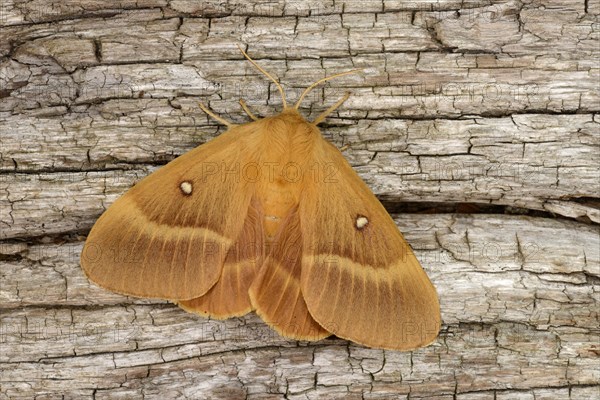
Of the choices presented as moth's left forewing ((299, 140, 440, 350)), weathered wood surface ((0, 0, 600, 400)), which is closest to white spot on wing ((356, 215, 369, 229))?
moth's left forewing ((299, 140, 440, 350))

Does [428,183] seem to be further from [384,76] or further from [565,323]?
[565,323]

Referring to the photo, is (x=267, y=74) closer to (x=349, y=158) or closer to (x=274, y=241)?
(x=349, y=158)

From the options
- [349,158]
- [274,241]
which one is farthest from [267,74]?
[274,241]

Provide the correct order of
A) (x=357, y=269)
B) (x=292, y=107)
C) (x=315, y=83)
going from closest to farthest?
(x=357, y=269) → (x=315, y=83) → (x=292, y=107)

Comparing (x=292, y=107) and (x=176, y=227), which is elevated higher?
(x=292, y=107)

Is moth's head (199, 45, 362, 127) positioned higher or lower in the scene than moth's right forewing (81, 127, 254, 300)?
higher

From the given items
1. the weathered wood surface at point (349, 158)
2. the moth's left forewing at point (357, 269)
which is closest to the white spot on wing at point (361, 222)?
the moth's left forewing at point (357, 269)

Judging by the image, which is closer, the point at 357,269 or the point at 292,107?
the point at 357,269

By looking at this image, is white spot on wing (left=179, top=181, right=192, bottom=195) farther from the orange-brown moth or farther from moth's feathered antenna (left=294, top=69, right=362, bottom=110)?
moth's feathered antenna (left=294, top=69, right=362, bottom=110)

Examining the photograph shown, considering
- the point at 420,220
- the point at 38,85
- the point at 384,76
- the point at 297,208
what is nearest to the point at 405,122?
the point at 384,76
